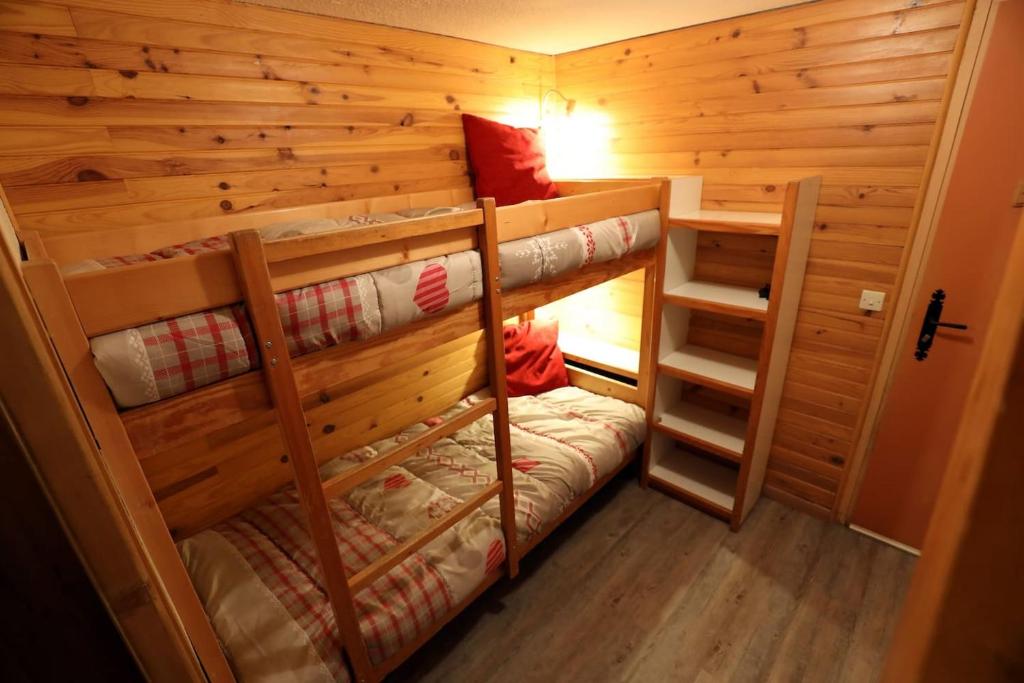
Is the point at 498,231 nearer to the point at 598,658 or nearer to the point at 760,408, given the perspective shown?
the point at 760,408

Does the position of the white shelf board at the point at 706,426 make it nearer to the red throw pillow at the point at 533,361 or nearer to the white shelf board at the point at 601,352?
the white shelf board at the point at 601,352

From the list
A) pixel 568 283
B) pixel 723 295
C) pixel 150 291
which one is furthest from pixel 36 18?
pixel 723 295

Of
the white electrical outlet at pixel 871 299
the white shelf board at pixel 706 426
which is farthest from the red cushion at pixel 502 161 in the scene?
the white electrical outlet at pixel 871 299

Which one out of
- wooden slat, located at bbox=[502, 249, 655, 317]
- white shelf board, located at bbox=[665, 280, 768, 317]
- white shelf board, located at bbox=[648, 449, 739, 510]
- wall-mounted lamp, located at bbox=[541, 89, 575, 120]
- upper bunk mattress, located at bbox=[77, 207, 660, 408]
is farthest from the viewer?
wall-mounted lamp, located at bbox=[541, 89, 575, 120]

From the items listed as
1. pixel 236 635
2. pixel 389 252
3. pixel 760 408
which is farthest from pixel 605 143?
pixel 236 635

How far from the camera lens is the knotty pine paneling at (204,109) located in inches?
53.3

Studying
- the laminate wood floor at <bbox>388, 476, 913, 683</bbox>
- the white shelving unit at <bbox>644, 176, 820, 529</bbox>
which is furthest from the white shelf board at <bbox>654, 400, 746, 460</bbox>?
the laminate wood floor at <bbox>388, 476, 913, 683</bbox>

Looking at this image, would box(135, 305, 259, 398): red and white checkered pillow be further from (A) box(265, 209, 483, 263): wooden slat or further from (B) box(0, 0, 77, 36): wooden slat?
(B) box(0, 0, 77, 36): wooden slat

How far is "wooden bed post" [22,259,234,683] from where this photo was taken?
804 millimetres

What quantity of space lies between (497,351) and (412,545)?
0.67 meters

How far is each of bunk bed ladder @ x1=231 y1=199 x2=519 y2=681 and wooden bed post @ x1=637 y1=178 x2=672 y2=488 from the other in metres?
1.00

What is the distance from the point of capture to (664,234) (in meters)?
2.16

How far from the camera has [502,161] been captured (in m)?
2.31

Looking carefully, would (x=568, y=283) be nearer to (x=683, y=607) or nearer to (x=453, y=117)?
(x=453, y=117)
